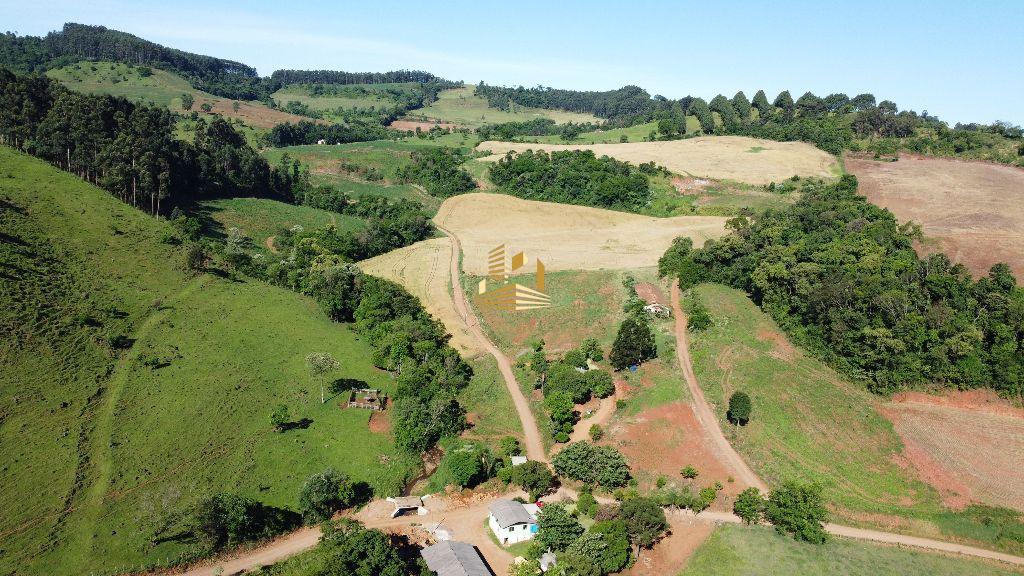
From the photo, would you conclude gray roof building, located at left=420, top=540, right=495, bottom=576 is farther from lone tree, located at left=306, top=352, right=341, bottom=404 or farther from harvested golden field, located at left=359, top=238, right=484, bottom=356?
harvested golden field, located at left=359, top=238, right=484, bottom=356

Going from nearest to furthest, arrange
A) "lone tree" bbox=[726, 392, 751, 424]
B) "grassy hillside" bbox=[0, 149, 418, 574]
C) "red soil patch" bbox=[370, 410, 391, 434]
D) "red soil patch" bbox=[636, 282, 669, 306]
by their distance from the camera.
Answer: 1. "grassy hillside" bbox=[0, 149, 418, 574]
2. "lone tree" bbox=[726, 392, 751, 424]
3. "red soil patch" bbox=[370, 410, 391, 434]
4. "red soil patch" bbox=[636, 282, 669, 306]

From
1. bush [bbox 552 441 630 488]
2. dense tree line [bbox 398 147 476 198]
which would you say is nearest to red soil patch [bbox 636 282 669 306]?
bush [bbox 552 441 630 488]

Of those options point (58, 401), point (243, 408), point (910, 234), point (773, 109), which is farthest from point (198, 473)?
point (773, 109)

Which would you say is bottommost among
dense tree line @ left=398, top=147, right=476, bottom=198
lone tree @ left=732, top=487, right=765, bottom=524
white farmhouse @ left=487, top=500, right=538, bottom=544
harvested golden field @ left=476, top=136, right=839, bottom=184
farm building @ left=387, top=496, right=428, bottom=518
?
farm building @ left=387, top=496, right=428, bottom=518

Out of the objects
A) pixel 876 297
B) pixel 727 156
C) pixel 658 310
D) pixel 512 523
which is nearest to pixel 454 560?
pixel 512 523

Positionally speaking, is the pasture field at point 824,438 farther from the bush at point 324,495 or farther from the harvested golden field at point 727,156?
the harvested golden field at point 727,156

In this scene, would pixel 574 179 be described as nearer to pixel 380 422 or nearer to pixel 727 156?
pixel 727 156
